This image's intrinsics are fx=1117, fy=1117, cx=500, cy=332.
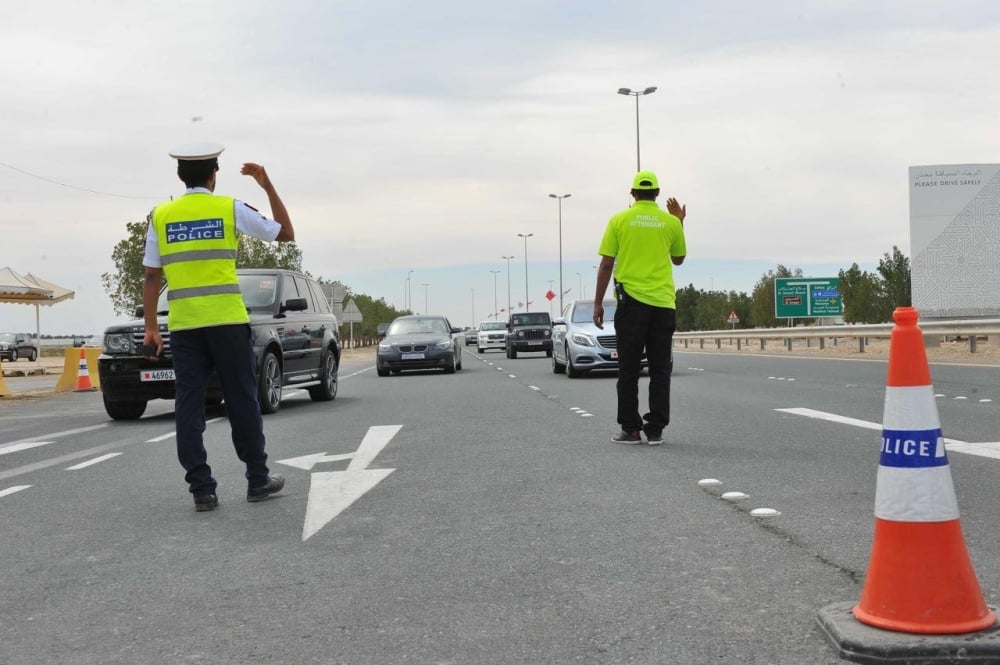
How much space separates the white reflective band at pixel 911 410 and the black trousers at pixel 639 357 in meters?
4.89

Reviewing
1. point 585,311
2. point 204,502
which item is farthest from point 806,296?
point 204,502

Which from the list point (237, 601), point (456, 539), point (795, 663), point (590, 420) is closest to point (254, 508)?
point (456, 539)

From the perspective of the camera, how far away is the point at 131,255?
46.9 m

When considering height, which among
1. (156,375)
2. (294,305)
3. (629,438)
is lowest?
(629,438)

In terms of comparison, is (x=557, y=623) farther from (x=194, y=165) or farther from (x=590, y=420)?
(x=590, y=420)

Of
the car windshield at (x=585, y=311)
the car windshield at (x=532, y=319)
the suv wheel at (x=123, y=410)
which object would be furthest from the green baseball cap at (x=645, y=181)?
the car windshield at (x=532, y=319)

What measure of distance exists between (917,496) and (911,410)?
10.8 inches

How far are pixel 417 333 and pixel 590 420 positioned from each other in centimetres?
1524

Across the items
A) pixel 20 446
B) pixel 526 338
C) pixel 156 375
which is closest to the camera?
pixel 20 446

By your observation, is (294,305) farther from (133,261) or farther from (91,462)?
(133,261)

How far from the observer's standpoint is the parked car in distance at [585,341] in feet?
65.3

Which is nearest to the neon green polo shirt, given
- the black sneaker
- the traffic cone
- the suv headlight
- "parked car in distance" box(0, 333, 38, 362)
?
the black sneaker

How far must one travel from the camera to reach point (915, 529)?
3301 mm

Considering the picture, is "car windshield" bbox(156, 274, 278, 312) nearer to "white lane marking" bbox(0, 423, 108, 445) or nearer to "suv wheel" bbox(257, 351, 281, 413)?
"suv wheel" bbox(257, 351, 281, 413)
